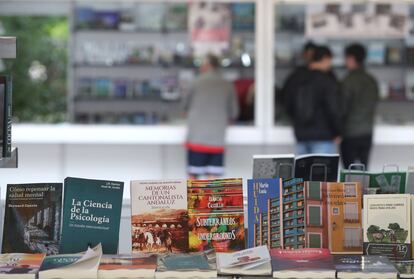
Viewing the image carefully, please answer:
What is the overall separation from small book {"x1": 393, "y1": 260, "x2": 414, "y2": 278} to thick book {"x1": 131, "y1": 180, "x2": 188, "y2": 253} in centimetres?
78

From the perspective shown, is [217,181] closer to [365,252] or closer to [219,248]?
[219,248]

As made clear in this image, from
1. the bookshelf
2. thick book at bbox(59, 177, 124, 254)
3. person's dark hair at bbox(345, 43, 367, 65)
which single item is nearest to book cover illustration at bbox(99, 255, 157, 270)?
thick book at bbox(59, 177, 124, 254)

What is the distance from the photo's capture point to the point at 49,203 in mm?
3049

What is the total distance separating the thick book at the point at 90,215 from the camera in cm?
301

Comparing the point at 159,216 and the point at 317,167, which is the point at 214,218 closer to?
the point at 159,216

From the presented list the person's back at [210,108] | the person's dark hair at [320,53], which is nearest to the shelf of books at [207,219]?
the person's dark hair at [320,53]

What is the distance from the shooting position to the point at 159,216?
304 centimetres

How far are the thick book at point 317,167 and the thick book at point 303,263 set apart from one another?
441 millimetres

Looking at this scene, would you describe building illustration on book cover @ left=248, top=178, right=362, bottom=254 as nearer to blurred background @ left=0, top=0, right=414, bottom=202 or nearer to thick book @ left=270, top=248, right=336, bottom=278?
thick book @ left=270, top=248, right=336, bottom=278

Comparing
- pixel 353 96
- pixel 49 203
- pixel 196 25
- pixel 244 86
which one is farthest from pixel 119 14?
pixel 49 203

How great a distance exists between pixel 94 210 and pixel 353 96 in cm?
489

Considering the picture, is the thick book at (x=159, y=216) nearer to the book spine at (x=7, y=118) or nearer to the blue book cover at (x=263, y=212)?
the blue book cover at (x=263, y=212)

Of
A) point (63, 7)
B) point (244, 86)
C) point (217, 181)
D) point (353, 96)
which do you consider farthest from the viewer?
point (63, 7)

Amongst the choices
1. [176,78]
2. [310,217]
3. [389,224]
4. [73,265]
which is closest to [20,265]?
[73,265]
